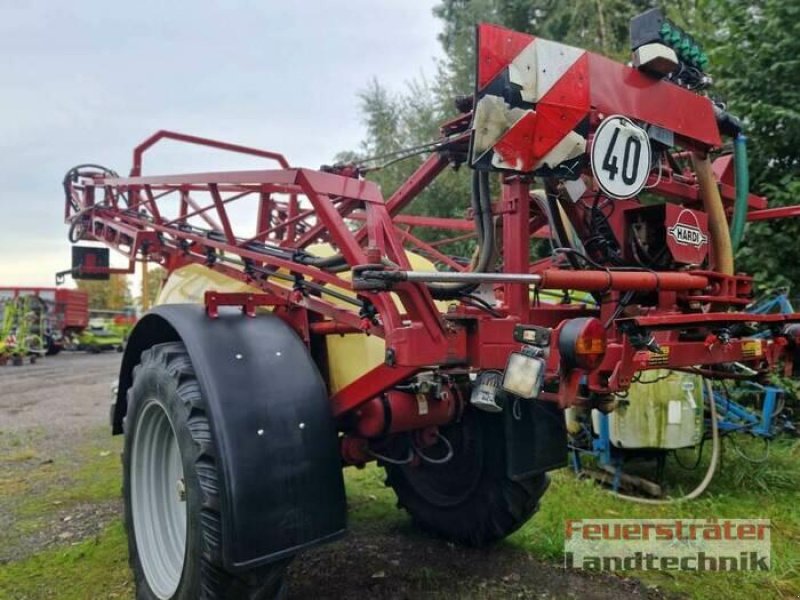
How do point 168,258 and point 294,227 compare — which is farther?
point 168,258

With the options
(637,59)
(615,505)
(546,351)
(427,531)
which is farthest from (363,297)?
(615,505)

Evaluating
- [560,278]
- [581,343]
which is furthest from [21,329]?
[581,343]

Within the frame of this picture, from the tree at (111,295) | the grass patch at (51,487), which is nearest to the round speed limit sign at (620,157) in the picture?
the grass patch at (51,487)

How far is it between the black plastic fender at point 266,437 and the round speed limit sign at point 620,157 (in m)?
1.24

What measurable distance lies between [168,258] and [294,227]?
0.97m

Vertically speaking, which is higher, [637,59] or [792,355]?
[637,59]

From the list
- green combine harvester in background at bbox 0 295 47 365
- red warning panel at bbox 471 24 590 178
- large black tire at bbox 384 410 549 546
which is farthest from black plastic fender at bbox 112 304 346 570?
green combine harvester in background at bbox 0 295 47 365

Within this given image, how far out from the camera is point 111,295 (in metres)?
52.4

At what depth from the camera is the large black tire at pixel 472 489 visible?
3.26 metres

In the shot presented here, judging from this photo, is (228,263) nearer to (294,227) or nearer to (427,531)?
(294,227)

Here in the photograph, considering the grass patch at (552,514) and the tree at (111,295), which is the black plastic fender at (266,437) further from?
the tree at (111,295)

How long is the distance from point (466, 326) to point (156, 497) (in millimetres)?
1645

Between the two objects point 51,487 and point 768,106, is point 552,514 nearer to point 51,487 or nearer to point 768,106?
point 51,487

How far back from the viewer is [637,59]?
2.61 meters
